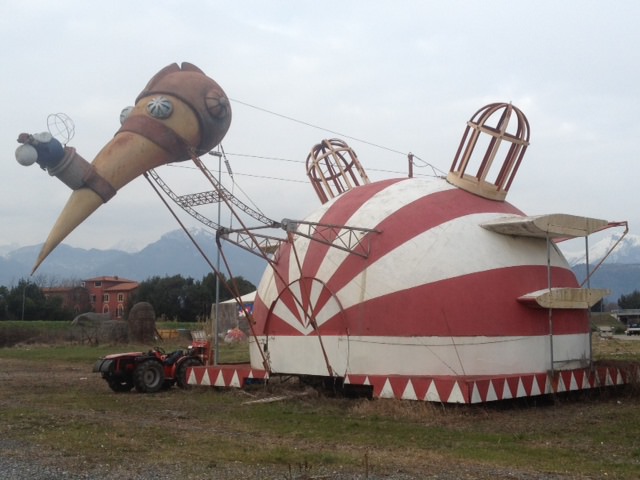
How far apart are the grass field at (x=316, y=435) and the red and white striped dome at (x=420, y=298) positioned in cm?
95

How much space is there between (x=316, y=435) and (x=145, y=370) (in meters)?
7.96

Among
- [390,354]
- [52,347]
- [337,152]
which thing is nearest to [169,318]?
[52,347]

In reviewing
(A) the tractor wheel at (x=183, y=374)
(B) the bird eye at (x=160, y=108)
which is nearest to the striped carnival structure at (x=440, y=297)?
(A) the tractor wheel at (x=183, y=374)

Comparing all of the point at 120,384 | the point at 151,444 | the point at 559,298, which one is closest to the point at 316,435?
the point at 151,444

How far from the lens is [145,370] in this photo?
57.1 feet

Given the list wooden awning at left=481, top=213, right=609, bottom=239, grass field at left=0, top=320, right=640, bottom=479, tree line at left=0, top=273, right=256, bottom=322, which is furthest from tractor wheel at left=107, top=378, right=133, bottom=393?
tree line at left=0, top=273, right=256, bottom=322

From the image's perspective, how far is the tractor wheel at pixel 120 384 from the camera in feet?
57.3

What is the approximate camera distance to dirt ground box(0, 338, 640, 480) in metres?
7.62

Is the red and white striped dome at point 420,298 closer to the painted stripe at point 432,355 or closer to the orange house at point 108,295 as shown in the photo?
the painted stripe at point 432,355

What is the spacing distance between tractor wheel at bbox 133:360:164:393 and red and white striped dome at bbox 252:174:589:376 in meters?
3.30

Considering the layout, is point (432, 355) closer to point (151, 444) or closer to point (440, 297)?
point (440, 297)

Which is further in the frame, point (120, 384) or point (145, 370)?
point (120, 384)

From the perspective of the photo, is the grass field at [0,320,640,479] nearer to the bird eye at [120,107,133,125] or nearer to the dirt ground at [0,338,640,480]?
Answer: the dirt ground at [0,338,640,480]

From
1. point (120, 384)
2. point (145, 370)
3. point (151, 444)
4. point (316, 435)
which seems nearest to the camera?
point (151, 444)
